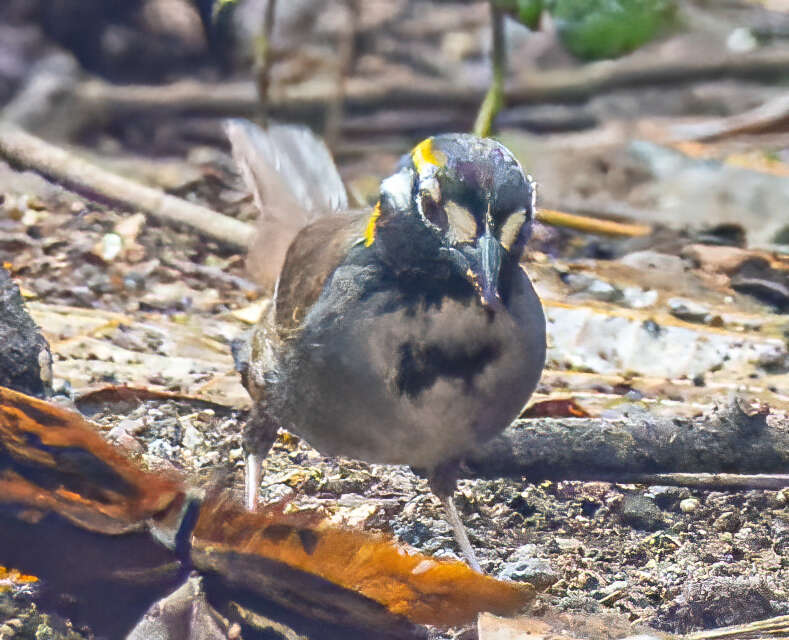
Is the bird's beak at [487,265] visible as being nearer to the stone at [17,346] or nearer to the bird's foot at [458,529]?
the bird's foot at [458,529]

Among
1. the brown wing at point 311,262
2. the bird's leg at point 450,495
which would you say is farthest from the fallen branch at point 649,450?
the brown wing at point 311,262

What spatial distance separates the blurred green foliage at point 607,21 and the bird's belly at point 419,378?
2181mm

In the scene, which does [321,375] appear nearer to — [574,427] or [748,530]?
[574,427]

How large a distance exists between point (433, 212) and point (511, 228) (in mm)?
193

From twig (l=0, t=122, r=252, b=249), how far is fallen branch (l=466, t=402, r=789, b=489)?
225cm

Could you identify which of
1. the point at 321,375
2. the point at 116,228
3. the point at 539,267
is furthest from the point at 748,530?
the point at 116,228

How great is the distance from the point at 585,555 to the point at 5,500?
5.84 ft

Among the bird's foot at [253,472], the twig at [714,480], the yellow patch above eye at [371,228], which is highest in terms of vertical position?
the yellow patch above eye at [371,228]

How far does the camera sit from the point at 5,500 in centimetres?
242

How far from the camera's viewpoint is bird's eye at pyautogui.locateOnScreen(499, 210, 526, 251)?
3051 mm

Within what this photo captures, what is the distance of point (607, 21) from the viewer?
5180mm

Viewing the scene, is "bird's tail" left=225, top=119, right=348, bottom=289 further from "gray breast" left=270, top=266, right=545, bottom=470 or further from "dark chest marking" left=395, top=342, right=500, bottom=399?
"dark chest marking" left=395, top=342, right=500, bottom=399

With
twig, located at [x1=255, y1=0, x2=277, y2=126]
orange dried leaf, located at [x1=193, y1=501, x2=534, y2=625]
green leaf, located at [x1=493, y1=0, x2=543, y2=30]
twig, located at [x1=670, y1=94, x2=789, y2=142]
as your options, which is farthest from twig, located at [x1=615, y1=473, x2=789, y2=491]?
twig, located at [x1=670, y1=94, x2=789, y2=142]

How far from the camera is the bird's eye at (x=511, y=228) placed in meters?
3.05
